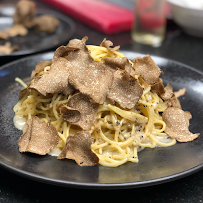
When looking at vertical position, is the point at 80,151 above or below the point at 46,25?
above

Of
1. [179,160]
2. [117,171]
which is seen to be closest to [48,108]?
[117,171]

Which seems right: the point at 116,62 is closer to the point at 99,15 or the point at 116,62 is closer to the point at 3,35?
the point at 3,35

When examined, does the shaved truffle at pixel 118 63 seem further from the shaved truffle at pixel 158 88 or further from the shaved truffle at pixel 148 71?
the shaved truffle at pixel 158 88

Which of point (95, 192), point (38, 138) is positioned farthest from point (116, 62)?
point (95, 192)

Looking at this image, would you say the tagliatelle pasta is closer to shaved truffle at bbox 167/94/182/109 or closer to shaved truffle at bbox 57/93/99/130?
shaved truffle at bbox 57/93/99/130

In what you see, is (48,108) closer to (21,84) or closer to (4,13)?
(21,84)
